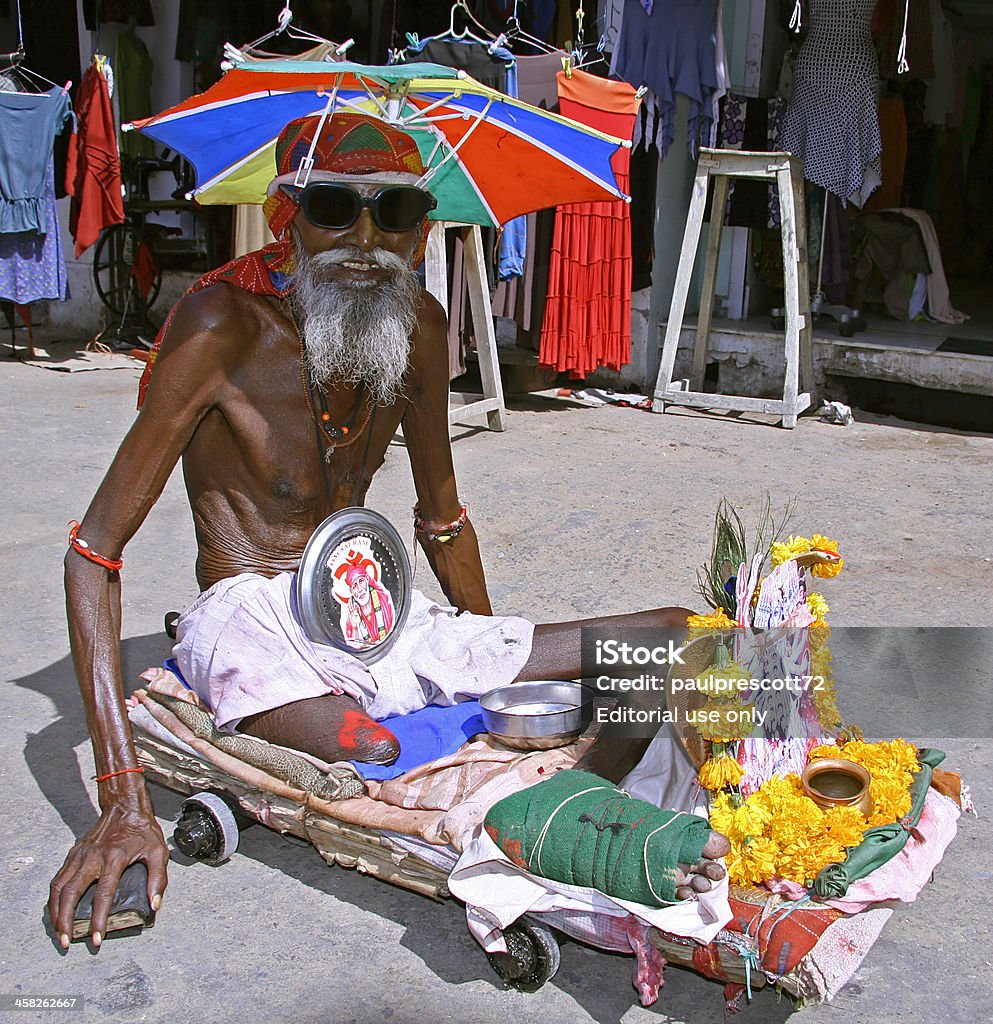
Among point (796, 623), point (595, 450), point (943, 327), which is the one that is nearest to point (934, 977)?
point (796, 623)

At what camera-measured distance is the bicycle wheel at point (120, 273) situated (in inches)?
384

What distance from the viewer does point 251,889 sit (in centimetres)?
266

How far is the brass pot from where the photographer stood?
241 cm

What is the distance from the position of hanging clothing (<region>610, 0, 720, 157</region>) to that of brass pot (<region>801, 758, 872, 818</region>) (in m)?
5.72

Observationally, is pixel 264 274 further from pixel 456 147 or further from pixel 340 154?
pixel 456 147

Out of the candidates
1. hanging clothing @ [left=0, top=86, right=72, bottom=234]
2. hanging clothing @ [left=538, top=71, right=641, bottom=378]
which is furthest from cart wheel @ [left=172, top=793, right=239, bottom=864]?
hanging clothing @ [left=0, top=86, right=72, bottom=234]

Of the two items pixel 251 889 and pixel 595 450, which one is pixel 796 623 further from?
pixel 595 450

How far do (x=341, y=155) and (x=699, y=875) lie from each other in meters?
1.83

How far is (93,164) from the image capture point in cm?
868

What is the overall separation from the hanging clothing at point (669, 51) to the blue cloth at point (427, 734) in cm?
543

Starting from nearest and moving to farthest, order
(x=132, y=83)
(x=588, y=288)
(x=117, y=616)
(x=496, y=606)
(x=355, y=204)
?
(x=117, y=616) → (x=355, y=204) → (x=496, y=606) → (x=588, y=288) → (x=132, y=83)

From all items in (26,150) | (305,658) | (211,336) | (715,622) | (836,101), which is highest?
(836,101)

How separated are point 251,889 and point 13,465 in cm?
411

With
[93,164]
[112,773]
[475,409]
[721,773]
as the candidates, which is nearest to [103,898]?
[112,773]
